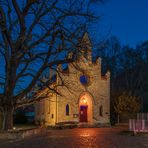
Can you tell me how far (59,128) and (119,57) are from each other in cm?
3031

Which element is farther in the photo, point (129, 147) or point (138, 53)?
point (138, 53)

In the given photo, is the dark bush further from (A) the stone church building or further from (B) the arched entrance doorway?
(B) the arched entrance doorway

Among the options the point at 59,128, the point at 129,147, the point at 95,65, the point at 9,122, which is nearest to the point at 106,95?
the point at 95,65

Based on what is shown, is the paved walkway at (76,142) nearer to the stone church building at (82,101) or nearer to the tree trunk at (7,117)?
the tree trunk at (7,117)

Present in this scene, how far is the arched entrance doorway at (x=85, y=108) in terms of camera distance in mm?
46000

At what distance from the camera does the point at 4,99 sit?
74.5ft

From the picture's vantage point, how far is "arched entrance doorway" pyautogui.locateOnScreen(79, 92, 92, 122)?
46000mm

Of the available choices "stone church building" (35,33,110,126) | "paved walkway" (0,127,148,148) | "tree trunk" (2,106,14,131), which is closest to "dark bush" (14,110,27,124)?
"stone church building" (35,33,110,126)

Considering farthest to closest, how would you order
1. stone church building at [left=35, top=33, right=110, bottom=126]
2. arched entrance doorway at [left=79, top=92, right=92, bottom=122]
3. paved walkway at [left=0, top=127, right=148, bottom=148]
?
1. arched entrance doorway at [left=79, top=92, right=92, bottom=122]
2. stone church building at [left=35, top=33, right=110, bottom=126]
3. paved walkway at [left=0, top=127, right=148, bottom=148]

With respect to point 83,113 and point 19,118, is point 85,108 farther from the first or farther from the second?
point 19,118

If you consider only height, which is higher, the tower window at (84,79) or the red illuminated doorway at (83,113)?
the tower window at (84,79)

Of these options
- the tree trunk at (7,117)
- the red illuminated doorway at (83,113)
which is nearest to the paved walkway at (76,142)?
the tree trunk at (7,117)

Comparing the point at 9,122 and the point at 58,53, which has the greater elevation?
the point at 58,53

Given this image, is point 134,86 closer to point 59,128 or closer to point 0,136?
point 59,128
